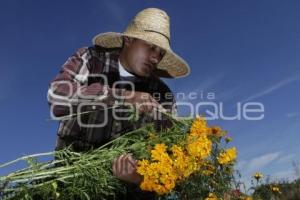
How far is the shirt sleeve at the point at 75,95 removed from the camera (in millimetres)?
3645

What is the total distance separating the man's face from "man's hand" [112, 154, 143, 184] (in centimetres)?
100

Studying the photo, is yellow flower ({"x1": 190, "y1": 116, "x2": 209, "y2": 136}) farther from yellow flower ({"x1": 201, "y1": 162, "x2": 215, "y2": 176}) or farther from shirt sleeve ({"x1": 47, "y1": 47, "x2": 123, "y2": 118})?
shirt sleeve ({"x1": 47, "y1": 47, "x2": 123, "y2": 118})

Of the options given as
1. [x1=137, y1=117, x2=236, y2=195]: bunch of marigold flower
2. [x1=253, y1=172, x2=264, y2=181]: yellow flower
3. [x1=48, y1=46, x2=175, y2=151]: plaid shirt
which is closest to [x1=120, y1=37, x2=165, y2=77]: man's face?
[x1=48, y1=46, x2=175, y2=151]: plaid shirt

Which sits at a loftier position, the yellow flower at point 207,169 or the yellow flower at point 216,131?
the yellow flower at point 216,131

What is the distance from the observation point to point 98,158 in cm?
354

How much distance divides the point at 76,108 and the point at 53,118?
181mm

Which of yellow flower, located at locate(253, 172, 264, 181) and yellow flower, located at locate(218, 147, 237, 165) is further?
yellow flower, located at locate(253, 172, 264, 181)

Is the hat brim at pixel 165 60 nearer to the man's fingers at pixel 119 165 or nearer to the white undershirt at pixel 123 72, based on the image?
the white undershirt at pixel 123 72

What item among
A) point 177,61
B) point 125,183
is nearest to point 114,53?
point 177,61

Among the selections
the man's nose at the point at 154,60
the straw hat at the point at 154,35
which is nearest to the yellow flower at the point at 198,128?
the man's nose at the point at 154,60

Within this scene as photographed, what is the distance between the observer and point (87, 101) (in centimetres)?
367

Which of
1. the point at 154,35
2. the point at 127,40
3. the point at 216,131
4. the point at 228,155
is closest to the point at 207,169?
the point at 228,155

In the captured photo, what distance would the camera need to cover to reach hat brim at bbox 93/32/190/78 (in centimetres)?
446

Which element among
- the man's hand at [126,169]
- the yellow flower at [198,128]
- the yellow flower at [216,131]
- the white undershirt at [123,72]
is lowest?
the man's hand at [126,169]
